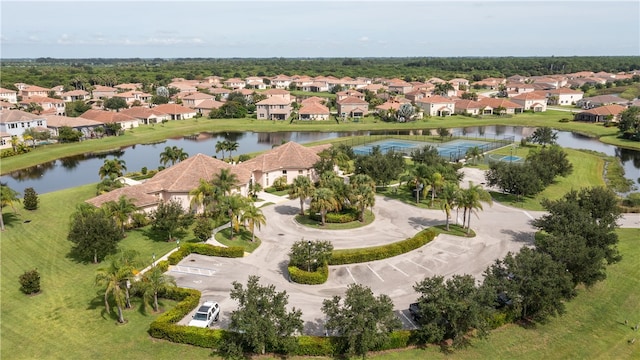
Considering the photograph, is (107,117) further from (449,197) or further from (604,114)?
(604,114)

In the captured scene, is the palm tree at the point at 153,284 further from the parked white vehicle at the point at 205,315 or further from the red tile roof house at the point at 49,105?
the red tile roof house at the point at 49,105

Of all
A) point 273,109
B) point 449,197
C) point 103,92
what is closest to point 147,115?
point 273,109

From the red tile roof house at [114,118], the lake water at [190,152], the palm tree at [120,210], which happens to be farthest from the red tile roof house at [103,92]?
the palm tree at [120,210]

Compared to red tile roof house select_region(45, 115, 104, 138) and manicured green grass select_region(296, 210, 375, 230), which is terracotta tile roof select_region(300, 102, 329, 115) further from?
manicured green grass select_region(296, 210, 375, 230)

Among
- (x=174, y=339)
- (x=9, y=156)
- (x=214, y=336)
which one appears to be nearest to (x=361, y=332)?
(x=214, y=336)

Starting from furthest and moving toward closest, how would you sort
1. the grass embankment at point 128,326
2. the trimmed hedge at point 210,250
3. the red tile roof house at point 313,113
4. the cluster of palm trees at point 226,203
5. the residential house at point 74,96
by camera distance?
the residential house at point 74,96 → the red tile roof house at point 313,113 → the cluster of palm trees at point 226,203 → the trimmed hedge at point 210,250 → the grass embankment at point 128,326

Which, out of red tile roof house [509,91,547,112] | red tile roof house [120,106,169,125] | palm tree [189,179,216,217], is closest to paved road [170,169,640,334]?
palm tree [189,179,216,217]
